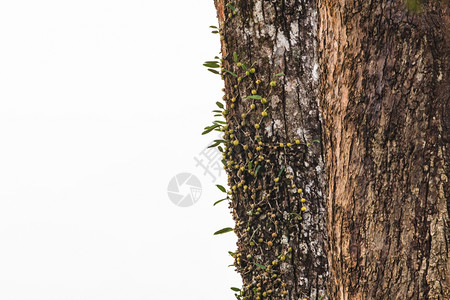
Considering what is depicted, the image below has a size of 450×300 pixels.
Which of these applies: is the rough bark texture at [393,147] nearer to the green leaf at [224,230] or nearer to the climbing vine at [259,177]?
the climbing vine at [259,177]

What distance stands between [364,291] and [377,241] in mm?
149

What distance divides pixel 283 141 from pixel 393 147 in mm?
892

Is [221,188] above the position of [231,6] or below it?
below

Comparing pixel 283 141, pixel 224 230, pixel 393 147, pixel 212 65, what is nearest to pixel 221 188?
pixel 224 230

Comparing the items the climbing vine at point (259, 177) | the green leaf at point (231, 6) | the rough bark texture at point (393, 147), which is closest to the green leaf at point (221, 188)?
the climbing vine at point (259, 177)

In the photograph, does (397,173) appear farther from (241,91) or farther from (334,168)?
(241,91)

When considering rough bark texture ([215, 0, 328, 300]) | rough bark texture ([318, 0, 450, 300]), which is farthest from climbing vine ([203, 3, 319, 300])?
rough bark texture ([318, 0, 450, 300])

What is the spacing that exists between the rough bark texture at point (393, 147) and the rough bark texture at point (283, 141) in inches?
28.5

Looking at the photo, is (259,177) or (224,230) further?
(224,230)

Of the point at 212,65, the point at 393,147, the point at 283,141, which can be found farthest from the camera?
the point at 212,65

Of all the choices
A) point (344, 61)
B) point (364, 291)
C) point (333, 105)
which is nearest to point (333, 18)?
point (344, 61)

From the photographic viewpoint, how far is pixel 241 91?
2322 mm

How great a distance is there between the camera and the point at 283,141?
227 centimetres

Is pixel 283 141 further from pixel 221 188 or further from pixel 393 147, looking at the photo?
pixel 393 147
